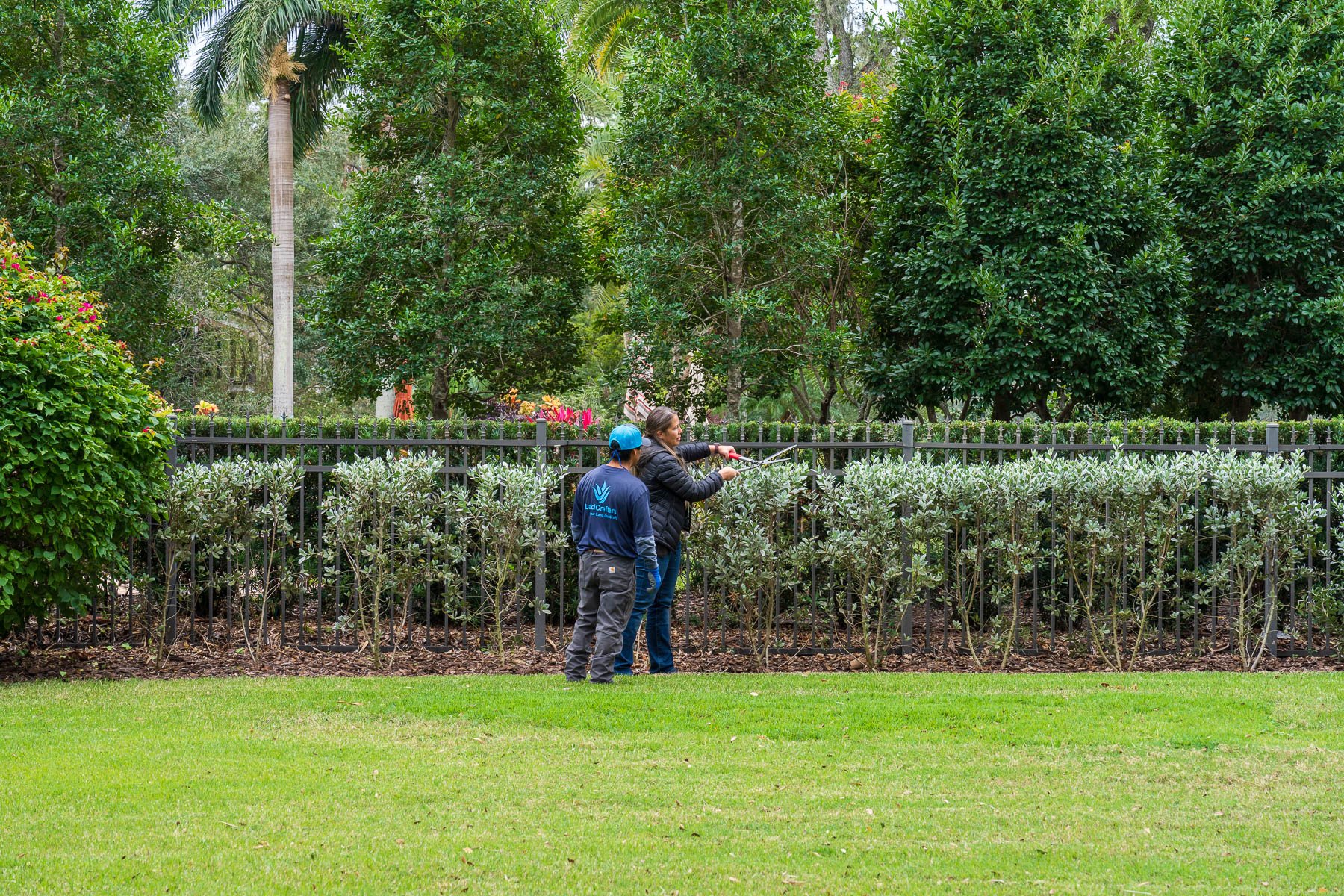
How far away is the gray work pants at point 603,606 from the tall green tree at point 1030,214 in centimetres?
475

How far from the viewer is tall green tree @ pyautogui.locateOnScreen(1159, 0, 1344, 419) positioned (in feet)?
36.5

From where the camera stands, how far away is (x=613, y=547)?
286 inches

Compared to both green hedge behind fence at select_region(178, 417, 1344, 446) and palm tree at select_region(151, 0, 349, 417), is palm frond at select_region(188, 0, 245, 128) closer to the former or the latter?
palm tree at select_region(151, 0, 349, 417)

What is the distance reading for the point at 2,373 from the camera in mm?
7270

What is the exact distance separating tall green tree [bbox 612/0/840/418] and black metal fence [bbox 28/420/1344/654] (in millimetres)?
2782

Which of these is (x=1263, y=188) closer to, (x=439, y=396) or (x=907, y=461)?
(x=907, y=461)

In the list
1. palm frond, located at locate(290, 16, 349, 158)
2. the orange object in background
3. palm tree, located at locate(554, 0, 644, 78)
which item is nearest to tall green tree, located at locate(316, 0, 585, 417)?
the orange object in background

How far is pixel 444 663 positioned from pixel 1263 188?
8.37 meters

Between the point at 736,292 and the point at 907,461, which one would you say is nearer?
the point at 907,461

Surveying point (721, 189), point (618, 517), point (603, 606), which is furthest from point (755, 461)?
point (721, 189)

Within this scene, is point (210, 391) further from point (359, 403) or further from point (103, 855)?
point (103, 855)

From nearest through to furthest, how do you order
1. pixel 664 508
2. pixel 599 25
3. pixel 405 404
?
pixel 664 508 < pixel 405 404 < pixel 599 25

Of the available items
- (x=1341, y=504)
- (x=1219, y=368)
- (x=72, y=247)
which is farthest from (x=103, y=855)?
(x=1219, y=368)

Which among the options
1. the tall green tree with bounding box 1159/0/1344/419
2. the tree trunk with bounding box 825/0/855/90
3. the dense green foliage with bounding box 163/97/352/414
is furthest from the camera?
the dense green foliage with bounding box 163/97/352/414
